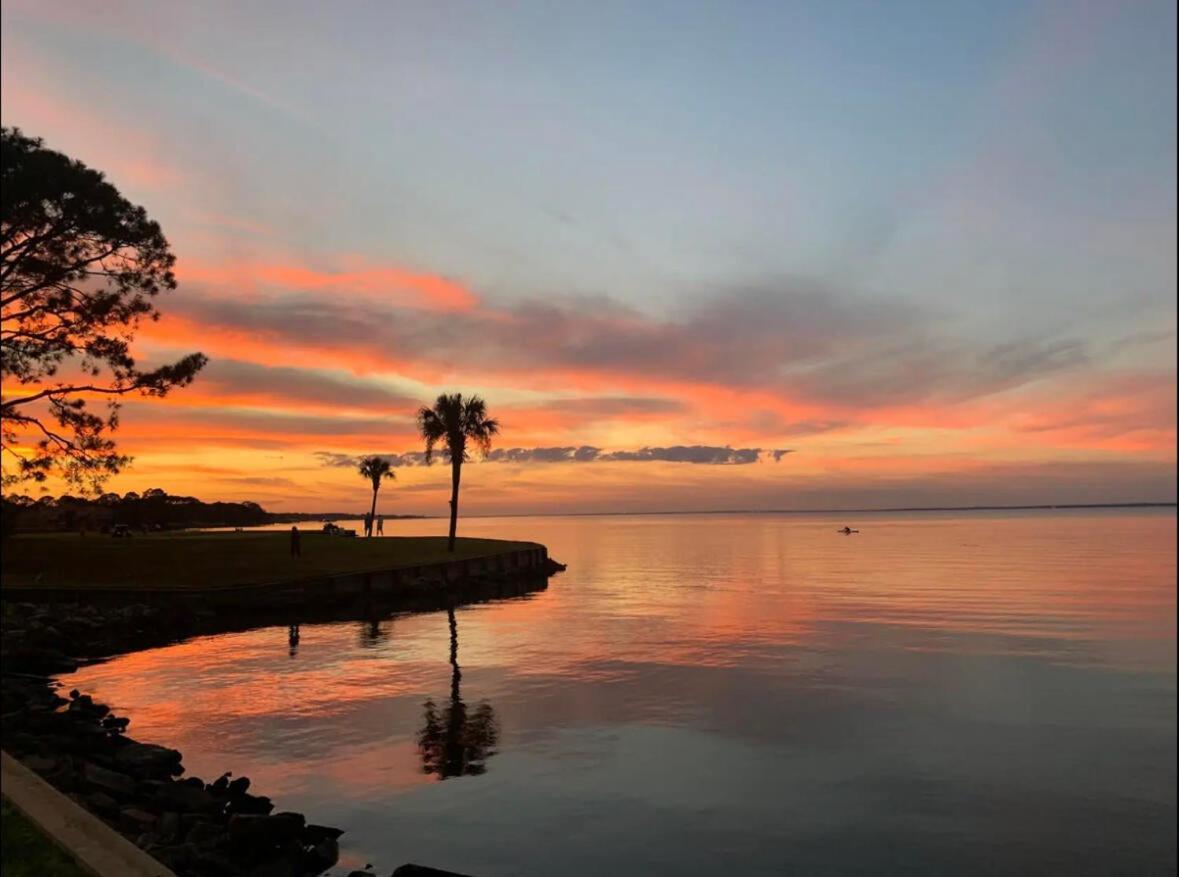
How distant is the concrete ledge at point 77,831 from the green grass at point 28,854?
0.09 metres

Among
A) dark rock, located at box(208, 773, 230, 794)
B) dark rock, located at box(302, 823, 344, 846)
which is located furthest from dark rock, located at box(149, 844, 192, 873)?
dark rock, located at box(208, 773, 230, 794)

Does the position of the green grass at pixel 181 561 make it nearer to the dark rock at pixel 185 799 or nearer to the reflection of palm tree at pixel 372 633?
the reflection of palm tree at pixel 372 633

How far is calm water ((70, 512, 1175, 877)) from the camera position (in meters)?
14.0

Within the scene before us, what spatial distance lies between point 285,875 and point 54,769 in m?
5.77

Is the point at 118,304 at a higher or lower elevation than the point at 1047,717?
higher

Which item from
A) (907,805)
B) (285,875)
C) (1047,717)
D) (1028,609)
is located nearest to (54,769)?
(285,875)

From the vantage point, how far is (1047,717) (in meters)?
21.9

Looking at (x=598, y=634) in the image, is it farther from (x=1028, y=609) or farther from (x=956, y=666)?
(x=1028, y=609)

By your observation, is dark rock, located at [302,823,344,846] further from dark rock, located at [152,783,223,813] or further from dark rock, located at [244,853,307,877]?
dark rock, located at [152,783,223,813]

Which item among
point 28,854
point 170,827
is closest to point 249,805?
point 170,827

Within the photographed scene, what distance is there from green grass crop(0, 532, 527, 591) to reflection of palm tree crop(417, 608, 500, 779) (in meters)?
25.1

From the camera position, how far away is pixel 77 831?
32.5 ft

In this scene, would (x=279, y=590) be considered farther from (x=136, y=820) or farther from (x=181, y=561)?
(x=136, y=820)

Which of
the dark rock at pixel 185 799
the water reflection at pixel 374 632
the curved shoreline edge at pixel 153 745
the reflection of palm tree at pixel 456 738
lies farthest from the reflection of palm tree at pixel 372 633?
the dark rock at pixel 185 799
